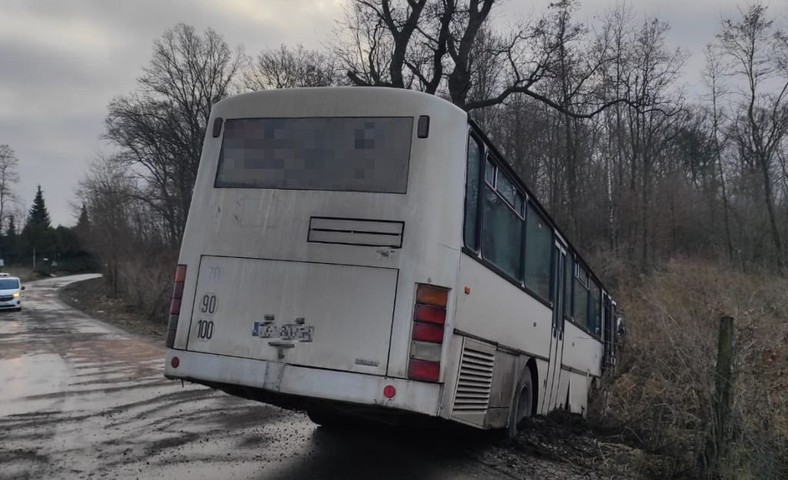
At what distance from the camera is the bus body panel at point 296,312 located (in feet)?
17.6

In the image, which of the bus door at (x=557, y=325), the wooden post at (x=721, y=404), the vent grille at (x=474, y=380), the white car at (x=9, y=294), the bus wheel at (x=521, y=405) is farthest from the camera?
the white car at (x=9, y=294)

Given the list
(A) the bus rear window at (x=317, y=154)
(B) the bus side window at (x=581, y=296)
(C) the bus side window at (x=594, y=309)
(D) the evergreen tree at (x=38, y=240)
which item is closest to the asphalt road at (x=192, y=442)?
(A) the bus rear window at (x=317, y=154)

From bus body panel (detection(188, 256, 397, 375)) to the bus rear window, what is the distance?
2.40ft

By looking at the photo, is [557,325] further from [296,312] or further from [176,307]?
[176,307]

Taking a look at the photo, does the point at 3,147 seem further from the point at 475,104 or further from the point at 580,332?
the point at 580,332

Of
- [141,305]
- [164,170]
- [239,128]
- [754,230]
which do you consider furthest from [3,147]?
[239,128]

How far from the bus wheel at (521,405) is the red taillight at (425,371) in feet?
8.81

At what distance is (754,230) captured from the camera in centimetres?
3431

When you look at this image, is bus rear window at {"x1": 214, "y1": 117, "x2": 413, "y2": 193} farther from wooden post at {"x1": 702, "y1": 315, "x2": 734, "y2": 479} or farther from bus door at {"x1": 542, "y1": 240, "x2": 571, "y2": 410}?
bus door at {"x1": 542, "y1": 240, "x2": 571, "y2": 410}

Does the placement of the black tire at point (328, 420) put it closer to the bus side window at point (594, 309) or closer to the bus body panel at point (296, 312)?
the bus body panel at point (296, 312)

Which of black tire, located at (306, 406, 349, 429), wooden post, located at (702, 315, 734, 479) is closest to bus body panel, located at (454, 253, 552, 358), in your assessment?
wooden post, located at (702, 315, 734, 479)

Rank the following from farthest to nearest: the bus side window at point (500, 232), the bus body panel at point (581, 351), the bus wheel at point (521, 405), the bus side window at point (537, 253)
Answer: the bus body panel at point (581, 351), the bus side window at point (537, 253), the bus wheel at point (521, 405), the bus side window at point (500, 232)

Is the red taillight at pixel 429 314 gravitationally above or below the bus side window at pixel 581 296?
below

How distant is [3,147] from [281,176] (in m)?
82.9
